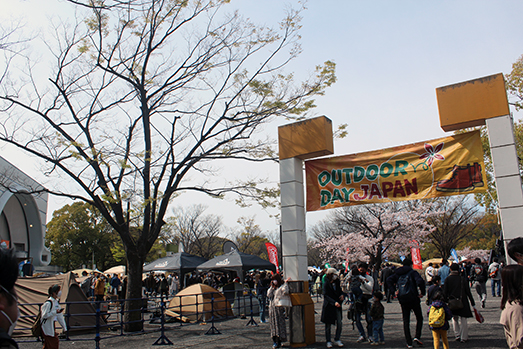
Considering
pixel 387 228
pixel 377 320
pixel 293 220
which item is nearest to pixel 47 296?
pixel 293 220

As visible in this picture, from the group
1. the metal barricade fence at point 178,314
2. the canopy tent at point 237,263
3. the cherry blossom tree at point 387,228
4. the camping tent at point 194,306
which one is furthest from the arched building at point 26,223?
the cherry blossom tree at point 387,228

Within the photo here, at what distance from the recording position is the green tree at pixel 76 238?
44781 millimetres

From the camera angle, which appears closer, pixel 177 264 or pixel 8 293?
pixel 8 293

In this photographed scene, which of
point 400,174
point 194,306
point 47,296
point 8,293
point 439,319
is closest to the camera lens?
point 8,293

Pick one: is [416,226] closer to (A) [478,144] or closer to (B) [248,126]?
(B) [248,126]

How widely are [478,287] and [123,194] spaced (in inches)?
499

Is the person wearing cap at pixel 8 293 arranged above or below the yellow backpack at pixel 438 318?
above

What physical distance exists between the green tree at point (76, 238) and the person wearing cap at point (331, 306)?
41.5m

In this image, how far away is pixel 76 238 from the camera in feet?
148

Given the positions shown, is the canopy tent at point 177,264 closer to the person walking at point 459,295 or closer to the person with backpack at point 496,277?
the person walking at point 459,295

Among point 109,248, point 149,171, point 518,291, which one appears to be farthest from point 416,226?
point 109,248

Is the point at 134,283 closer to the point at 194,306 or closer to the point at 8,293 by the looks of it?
the point at 194,306

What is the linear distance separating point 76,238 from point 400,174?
44.8 meters

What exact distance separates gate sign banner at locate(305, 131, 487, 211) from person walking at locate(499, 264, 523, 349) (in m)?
4.07
